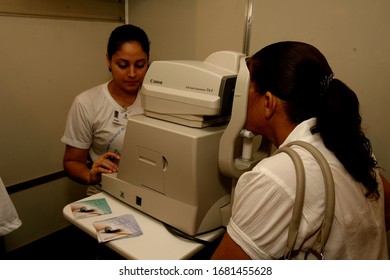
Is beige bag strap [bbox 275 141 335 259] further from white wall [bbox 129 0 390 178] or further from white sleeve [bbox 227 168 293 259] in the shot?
white wall [bbox 129 0 390 178]

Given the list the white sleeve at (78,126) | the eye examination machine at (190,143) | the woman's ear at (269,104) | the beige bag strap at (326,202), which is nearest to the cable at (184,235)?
the eye examination machine at (190,143)

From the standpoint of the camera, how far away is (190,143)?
946mm

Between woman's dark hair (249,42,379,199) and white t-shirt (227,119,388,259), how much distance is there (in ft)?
0.08

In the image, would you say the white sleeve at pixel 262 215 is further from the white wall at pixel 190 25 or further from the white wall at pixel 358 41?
the white wall at pixel 190 25

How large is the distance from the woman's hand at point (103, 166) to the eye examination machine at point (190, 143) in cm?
18

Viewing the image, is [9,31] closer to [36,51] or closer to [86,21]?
[36,51]

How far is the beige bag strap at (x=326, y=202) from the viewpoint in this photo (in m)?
0.69

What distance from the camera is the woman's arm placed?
130 cm

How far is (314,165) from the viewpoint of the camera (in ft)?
2.35

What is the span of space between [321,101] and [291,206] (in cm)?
28

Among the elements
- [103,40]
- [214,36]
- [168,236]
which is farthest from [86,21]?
[168,236]

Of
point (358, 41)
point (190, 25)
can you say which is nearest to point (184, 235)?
point (358, 41)

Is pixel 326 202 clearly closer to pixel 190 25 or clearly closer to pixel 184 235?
pixel 184 235

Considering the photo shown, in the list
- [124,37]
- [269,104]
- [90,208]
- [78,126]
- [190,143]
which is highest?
[124,37]
